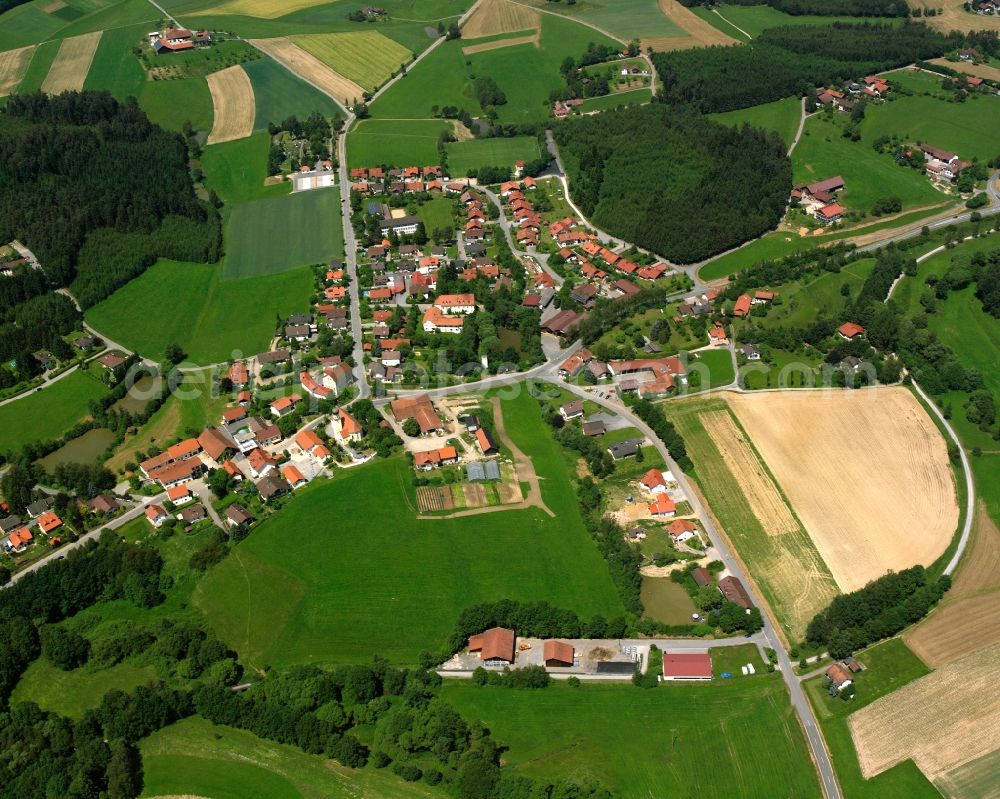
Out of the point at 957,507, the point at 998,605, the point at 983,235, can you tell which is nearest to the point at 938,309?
the point at 983,235

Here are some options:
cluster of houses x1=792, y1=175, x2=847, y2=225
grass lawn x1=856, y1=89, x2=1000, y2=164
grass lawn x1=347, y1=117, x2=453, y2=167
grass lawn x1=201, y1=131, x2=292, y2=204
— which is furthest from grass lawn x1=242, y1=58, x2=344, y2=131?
grass lawn x1=856, y1=89, x2=1000, y2=164

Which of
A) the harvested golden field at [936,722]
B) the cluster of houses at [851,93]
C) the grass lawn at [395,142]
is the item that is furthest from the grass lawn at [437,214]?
the harvested golden field at [936,722]

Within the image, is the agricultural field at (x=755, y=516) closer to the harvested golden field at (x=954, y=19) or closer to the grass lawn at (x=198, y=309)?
the grass lawn at (x=198, y=309)

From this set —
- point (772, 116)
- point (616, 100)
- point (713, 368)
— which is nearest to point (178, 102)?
point (616, 100)

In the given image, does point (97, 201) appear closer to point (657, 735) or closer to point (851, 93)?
point (657, 735)

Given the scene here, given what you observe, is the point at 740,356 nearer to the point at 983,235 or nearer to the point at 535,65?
the point at 983,235
